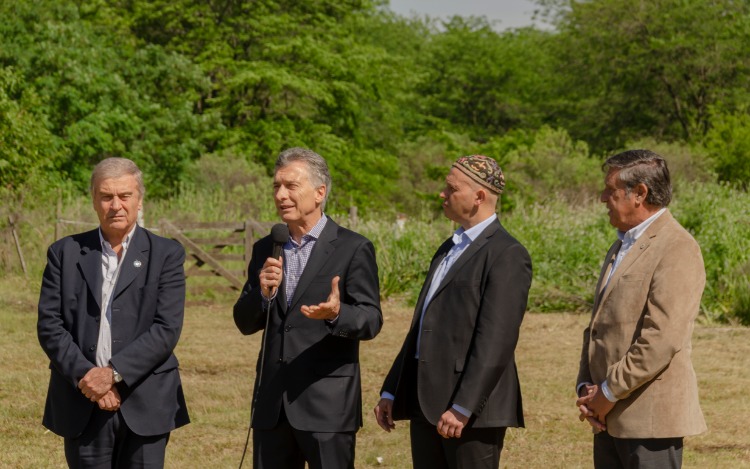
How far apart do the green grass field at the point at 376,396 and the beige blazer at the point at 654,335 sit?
367 cm

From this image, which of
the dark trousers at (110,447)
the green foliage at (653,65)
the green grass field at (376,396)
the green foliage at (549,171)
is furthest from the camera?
the green foliage at (653,65)

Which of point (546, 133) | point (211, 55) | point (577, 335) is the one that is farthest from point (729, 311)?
point (211, 55)

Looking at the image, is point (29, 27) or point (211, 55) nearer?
point (29, 27)

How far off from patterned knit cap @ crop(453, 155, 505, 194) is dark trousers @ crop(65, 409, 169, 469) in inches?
74.0

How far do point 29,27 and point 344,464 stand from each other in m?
33.1

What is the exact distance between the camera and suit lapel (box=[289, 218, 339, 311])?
4750mm

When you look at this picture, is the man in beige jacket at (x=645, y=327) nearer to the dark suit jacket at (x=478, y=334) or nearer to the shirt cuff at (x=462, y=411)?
the dark suit jacket at (x=478, y=334)

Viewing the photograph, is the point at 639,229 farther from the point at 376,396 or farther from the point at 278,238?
the point at 376,396

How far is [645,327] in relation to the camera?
422 centimetres

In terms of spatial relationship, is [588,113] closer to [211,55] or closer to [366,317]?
[211,55]

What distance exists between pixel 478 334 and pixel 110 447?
1.75m

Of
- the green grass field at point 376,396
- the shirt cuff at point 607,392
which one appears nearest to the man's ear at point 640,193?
the shirt cuff at point 607,392

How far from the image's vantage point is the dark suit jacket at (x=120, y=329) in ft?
15.3

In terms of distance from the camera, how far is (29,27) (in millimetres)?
34719
